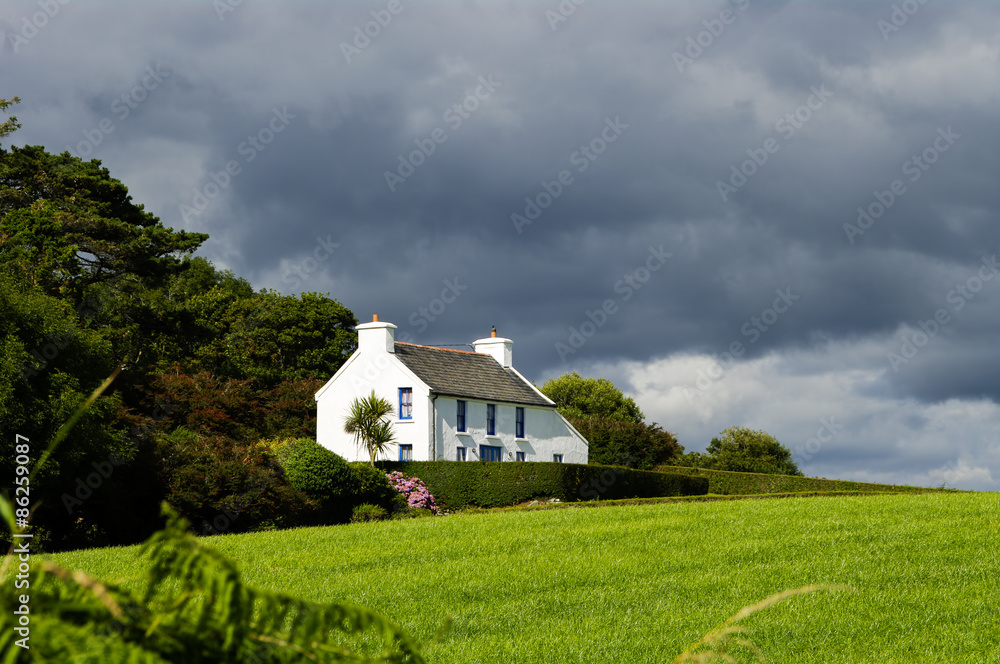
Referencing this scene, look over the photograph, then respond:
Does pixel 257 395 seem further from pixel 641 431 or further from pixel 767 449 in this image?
pixel 767 449

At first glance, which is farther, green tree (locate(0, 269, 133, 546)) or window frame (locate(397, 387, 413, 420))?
window frame (locate(397, 387, 413, 420))

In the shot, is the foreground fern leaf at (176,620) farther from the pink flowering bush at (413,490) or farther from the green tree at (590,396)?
the green tree at (590,396)

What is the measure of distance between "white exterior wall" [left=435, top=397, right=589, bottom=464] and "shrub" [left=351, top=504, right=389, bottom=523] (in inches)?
427

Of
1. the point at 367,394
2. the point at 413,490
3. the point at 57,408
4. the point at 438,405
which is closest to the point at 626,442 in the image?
the point at 438,405

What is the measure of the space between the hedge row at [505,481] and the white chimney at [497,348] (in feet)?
42.5

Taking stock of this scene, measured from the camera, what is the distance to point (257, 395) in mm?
39656

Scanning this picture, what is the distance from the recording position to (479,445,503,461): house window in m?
44.8

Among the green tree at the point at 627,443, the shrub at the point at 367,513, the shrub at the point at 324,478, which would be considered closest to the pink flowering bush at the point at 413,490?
the shrub at the point at 367,513

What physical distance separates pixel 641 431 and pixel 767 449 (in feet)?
61.3

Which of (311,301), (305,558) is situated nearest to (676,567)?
(305,558)

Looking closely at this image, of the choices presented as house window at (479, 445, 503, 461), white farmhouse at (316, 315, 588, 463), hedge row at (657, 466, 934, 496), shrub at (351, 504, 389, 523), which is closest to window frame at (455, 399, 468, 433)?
white farmhouse at (316, 315, 588, 463)

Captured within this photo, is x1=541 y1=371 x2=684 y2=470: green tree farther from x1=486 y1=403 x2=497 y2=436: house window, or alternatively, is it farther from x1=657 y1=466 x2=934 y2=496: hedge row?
x1=486 y1=403 x2=497 y2=436: house window

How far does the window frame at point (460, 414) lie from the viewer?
43.7 metres

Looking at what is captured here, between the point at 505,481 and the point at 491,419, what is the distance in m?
8.98
